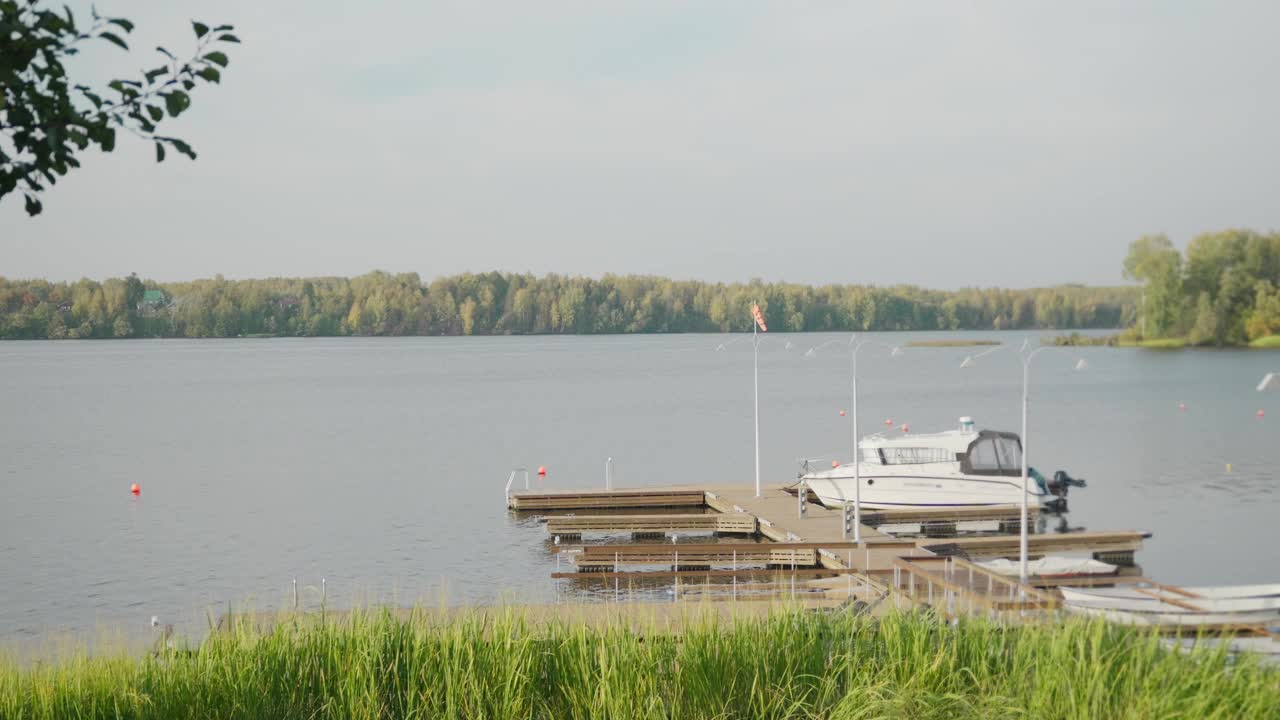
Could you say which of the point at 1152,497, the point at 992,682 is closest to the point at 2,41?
the point at 992,682

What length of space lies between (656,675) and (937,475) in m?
23.1

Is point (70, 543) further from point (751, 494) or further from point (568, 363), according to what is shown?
point (568, 363)

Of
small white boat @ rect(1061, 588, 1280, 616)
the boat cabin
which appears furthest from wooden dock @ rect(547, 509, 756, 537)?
small white boat @ rect(1061, 588, 1280, 616)

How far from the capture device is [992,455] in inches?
1232

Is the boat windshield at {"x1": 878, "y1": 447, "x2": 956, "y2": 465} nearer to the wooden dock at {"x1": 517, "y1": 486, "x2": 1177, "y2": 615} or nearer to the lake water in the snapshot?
the wooden dock at {"x1": 517, "y1": 486, "x2": 1177, "y2": 615}

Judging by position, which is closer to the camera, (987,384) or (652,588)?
(652,588)

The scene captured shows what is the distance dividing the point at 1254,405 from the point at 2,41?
85.7 meters

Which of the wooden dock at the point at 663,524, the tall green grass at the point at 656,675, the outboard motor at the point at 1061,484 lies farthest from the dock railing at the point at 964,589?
the outboard motor at the point at 1061,484

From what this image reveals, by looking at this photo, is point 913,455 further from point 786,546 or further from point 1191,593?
point 1191,593

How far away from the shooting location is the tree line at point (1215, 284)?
143125 millimetres

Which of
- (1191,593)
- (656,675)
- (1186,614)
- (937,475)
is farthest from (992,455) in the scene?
(656,675)

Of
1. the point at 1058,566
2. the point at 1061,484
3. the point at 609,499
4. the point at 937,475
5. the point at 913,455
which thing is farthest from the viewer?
the point at 1061,484

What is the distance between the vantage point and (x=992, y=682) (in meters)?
8.46

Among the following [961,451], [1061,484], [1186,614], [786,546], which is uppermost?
[961,451]
